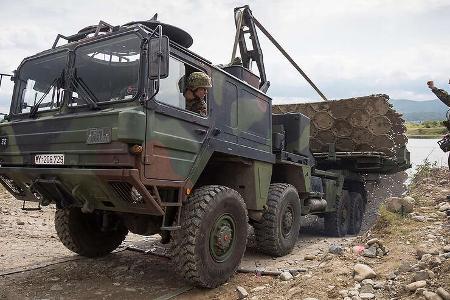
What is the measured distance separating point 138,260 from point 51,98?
7.92 ft

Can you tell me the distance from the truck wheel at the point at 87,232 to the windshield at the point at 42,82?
1.35 meters

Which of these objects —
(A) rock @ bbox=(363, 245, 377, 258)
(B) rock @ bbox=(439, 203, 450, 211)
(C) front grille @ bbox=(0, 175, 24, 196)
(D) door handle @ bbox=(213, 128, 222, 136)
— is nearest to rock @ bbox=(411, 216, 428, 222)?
(B) rock @ bbox=(439, 203, 450, 211)

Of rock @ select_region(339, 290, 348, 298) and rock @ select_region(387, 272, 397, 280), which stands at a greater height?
rock @ select_region(387, 272, 397, 280)

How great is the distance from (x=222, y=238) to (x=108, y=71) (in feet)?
6.57

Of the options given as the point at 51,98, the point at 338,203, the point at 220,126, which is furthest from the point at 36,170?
the point at 338,203

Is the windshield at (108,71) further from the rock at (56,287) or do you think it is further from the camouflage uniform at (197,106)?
the rock at (56,287)

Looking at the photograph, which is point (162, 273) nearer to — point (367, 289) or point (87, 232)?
point (87, 232)

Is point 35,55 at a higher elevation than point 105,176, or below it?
higher

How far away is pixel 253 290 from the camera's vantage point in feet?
13.3

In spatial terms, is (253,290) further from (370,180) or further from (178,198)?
(370,180)

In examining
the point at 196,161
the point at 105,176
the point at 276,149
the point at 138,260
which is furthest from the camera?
the point at 276,149

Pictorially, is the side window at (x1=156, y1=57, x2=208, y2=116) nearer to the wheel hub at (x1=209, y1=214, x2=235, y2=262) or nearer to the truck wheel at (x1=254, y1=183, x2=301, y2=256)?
the wheel hub at (x1=209, y1=214, x2=235, y2=262)

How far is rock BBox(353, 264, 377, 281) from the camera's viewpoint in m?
3.64

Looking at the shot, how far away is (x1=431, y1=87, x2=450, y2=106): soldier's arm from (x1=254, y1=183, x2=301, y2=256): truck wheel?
2291 mm
